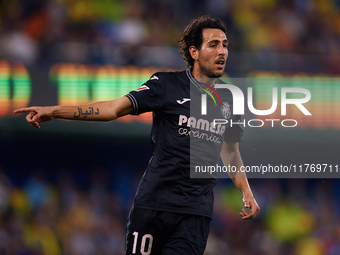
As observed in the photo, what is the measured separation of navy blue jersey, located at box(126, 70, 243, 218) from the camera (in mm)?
3625

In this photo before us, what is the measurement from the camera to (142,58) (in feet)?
26.1

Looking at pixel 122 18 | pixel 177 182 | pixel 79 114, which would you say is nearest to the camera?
pixel 79 114

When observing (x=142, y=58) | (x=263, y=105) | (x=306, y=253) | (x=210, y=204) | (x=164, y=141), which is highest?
(x=142, y=58)

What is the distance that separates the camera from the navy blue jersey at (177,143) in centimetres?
362

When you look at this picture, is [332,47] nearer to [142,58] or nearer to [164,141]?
[142,58]

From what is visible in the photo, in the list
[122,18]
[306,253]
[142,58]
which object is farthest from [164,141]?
[306,253]

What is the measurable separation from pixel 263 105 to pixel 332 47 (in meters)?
2.71

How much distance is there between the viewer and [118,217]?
8.30m

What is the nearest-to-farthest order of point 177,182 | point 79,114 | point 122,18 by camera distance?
point 79,114 → point 177,182 → point 122,18

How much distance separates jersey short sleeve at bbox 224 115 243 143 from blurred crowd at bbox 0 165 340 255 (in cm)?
449

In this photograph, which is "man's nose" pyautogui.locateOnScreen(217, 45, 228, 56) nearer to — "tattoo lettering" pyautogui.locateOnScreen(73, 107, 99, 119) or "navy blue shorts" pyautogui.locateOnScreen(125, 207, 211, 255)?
"tattoo lettering" pyautogui.locateOnScreen(73, 107, 99, 119)

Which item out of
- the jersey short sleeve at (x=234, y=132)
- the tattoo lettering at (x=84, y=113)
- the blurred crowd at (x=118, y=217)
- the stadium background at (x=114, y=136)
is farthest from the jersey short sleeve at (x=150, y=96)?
the blurred crowd at (x=118, y=217)

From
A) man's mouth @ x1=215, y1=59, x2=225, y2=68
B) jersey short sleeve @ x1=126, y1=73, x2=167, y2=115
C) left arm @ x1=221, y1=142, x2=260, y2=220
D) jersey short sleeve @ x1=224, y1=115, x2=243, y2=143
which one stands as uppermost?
man's mouth @ x1=215, y1=59, x2=225, y2=68

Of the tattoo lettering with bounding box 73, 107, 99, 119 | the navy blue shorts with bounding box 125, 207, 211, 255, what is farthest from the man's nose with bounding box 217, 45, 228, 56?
the navy blue shorts with bounding box 125, 207, 211, 255
